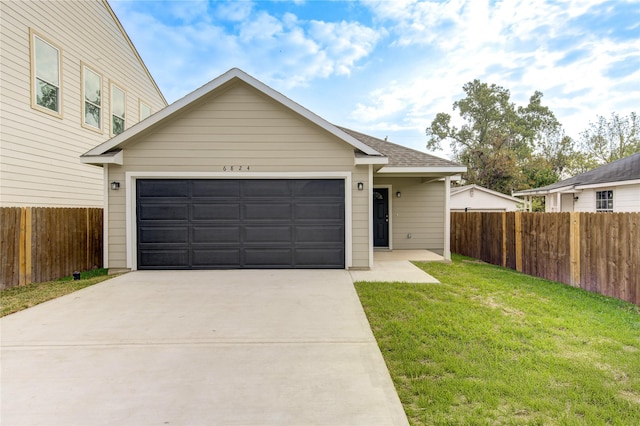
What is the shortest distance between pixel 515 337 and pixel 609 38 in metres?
19.2

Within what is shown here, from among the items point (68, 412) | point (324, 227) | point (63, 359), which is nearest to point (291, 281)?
point (324, 227)

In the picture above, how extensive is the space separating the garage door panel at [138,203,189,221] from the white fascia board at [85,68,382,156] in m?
1.54

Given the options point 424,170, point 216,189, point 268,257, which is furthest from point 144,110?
point 424,170

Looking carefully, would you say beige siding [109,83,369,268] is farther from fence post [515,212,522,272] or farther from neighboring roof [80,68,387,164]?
fence post [515,212,522,272]

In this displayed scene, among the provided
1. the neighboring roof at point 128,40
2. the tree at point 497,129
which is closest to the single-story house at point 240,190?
the neighboring roof at point 128,40

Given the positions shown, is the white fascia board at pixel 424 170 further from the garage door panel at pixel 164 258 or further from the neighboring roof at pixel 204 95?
the garage door panel at pixel 164 258

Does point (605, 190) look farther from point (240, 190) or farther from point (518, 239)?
point (240, 190)

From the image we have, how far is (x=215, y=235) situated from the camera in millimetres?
7660

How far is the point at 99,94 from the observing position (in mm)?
10602

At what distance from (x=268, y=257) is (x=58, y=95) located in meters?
7.40

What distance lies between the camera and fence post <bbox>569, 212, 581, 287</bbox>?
6.35 metres

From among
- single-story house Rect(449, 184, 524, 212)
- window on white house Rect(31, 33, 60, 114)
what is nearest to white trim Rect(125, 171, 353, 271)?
window on white house Rect(31, 33, 60, 114)

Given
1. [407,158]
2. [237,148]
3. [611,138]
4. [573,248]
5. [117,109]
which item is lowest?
[573,248]

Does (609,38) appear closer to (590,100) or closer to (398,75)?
(398,75)
